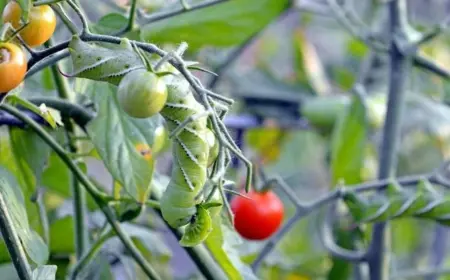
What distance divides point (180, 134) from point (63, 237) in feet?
1.21

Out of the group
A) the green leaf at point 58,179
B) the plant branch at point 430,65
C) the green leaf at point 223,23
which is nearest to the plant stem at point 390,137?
the plant branch at point 430,65

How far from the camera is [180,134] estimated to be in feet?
1.19

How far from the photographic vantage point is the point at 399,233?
53.0 inches

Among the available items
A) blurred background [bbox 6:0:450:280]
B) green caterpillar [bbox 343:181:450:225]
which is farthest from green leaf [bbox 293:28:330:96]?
green caterpillar [bbox 343:181:450:225]

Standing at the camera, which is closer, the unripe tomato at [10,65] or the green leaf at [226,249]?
the unripe tomato at [10,65]

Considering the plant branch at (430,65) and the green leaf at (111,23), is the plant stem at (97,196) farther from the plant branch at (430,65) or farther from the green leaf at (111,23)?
A: the plant branch at (430,65)

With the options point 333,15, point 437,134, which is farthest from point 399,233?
point 333,15

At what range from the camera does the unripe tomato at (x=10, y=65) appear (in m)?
0.35

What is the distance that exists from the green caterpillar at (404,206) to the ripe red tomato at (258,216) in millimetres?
142

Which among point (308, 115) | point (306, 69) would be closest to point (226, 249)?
point (308, 115)

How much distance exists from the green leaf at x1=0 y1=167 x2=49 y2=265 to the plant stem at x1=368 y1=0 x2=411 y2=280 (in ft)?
1.38

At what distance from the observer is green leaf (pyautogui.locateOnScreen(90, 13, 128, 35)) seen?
536mm

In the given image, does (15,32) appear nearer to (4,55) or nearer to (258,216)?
(4,55)

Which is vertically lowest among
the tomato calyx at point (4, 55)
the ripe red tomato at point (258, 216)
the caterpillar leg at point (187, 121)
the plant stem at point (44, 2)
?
the ripe red tomato at point (258, 216)
